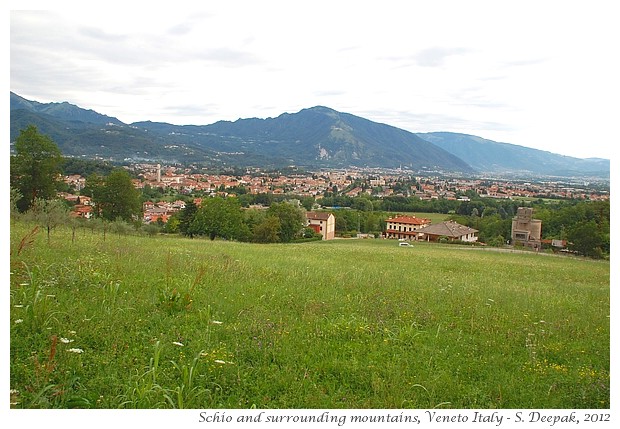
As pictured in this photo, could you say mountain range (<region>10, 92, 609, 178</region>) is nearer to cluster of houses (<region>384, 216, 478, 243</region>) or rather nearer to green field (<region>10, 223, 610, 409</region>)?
cluster of houses (<region>384, 216, 478, 243</region>)

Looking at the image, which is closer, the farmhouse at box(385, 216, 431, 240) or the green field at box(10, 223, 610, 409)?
→ the green field at box(10, 223, 610, 409)

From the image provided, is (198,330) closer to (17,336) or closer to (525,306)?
(17,336)

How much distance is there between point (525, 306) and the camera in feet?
19.4

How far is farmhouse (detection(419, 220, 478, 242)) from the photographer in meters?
40.5

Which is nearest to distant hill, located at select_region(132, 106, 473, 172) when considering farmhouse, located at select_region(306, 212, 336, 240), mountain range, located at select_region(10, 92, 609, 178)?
mountain range, located at select_region(10, 92, 609, 178)

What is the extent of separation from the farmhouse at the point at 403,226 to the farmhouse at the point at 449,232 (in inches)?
176

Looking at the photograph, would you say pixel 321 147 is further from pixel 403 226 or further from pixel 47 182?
pixel 47 182

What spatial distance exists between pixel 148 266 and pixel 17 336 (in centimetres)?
280

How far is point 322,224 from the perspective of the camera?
45312mm

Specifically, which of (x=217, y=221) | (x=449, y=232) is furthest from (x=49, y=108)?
(x=449, y=232)

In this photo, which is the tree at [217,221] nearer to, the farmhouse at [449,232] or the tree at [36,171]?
the tree at [36,171]

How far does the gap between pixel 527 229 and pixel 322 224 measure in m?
20.0

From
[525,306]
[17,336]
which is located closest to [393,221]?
[525,306]

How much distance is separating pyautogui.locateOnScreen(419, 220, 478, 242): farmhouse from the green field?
36.0 metres
